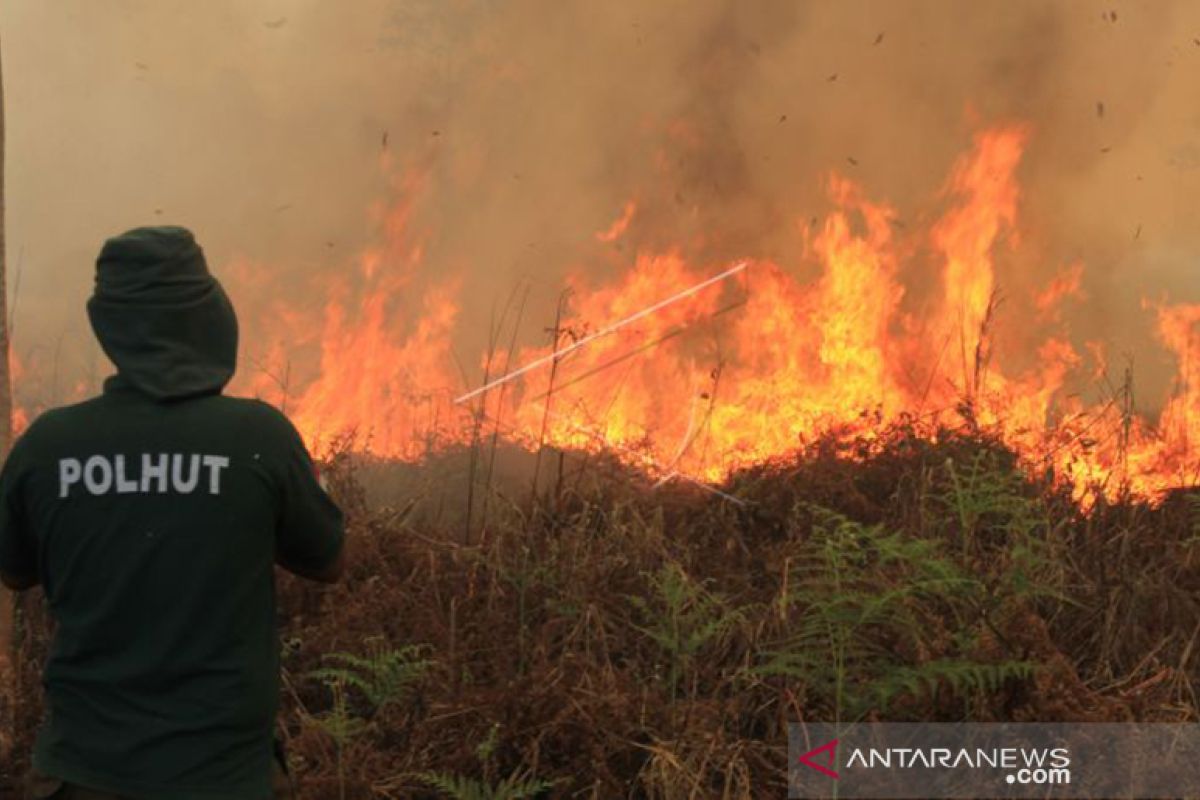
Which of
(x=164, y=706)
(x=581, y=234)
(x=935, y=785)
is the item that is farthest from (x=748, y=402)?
(x=164, y=706)

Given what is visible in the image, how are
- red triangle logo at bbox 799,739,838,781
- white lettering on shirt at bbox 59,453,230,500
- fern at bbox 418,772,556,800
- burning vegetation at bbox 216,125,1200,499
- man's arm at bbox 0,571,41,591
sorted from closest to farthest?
white lettering on shirt at bbox 59,453,230,500 < man's arm at bbox 0,571,41,591 < fern at bbox 418,772,556,800 < red triangle logo at bbox 799,739,838,781 < burning vegetation at bbox 216,125,1200,499

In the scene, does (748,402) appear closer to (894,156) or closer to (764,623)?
(894,156)

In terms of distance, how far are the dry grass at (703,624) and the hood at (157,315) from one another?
6.13 feet

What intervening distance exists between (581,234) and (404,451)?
1750 millimetres

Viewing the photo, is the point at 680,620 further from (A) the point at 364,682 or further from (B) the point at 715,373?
(B) the point at 715,373

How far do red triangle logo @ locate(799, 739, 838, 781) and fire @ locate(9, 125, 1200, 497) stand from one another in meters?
2.74

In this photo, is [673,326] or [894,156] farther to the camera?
[894,156]

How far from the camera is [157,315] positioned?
8.97ft

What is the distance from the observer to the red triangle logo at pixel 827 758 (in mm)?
4281

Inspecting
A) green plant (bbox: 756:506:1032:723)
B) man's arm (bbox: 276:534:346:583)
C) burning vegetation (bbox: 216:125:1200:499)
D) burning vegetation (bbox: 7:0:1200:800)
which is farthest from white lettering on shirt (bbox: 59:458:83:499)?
burning vegetation (bbox: 216:125:1200:499)

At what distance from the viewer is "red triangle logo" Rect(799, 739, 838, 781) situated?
428 cm

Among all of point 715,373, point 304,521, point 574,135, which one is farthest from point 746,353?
point 304,521

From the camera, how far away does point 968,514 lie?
5.66 meters

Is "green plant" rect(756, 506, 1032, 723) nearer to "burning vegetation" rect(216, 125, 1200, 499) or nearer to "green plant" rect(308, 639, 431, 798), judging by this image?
"green plant" rect(308, 639, 431, 798)
